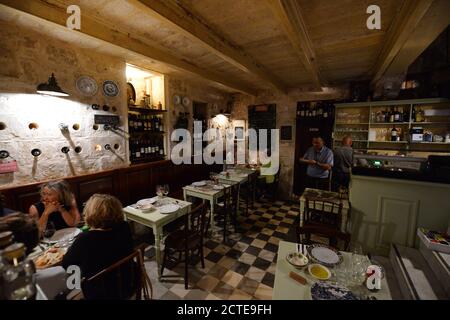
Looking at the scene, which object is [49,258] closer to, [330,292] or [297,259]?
[297,259]

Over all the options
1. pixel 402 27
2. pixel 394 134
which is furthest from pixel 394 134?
pixel 402 27

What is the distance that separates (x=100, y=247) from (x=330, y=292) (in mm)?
1630

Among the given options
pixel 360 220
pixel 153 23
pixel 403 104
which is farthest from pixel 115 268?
pixel 403 104

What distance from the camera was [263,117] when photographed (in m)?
5.98

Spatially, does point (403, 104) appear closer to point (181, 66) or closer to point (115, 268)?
point (181, 66)

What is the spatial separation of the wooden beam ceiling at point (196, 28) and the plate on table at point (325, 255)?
250cm

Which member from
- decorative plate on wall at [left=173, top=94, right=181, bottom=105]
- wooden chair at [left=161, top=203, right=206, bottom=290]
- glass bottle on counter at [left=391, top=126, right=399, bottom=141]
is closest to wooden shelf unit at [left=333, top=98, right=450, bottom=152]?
glass bottle on counter at [left=391, top=126, right=399, bottom=141]

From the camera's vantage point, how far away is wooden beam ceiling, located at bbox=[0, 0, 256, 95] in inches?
76.3

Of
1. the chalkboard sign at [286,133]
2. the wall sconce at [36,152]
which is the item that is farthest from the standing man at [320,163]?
the wall sconce at [36,152]

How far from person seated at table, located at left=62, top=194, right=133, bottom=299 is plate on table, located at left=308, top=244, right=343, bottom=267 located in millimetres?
1515

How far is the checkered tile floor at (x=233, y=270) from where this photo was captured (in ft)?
7.32

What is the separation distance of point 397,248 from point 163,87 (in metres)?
4.68

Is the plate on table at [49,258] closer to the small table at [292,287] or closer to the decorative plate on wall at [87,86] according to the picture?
the small table at [292,287]

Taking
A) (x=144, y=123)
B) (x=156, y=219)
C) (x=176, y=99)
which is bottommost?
(x=156, y=219)
